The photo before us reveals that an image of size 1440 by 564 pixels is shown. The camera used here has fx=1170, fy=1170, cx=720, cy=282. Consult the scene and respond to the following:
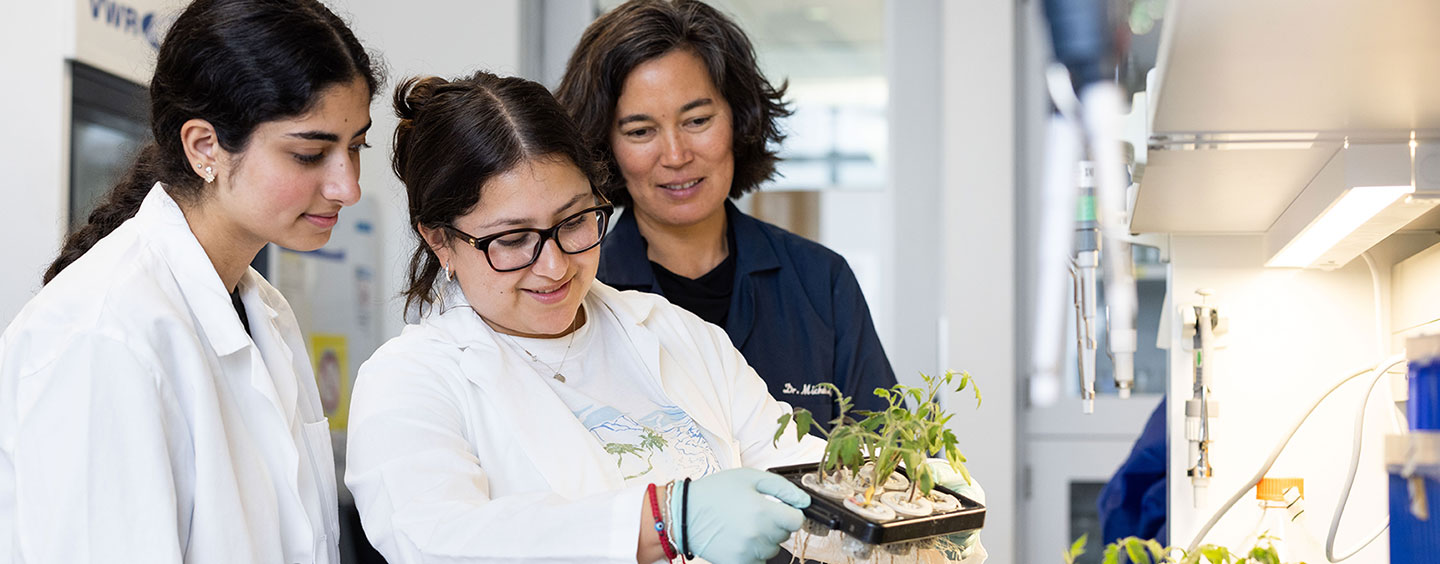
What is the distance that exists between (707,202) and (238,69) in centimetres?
72

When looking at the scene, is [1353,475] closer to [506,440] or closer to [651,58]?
[506,440]

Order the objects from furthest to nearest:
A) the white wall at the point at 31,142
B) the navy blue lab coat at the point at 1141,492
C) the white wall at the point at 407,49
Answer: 1. the white wall at the point at 407,49
2. the white wall at the point at 31,142
3. the navy blue lab coat at the point at 1141,492

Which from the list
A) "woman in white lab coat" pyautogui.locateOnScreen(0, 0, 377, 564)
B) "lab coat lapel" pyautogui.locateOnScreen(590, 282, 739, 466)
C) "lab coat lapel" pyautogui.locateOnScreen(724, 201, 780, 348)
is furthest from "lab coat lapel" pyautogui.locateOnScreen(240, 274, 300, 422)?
"lab coat lapel" pyautogui.locateOnScreen(724, 201, 780, 348)

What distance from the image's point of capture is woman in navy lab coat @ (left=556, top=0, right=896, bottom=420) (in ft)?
5.51

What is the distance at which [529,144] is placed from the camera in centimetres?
126

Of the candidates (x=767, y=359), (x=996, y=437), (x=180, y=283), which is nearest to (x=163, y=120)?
(x=180, y=283)

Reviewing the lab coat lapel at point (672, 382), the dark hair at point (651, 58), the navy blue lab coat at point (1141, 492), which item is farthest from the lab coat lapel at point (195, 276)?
the navy blue lab coat at point (1141, 492)

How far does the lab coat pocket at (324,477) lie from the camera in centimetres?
133

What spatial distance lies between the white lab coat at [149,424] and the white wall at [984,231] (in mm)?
1802

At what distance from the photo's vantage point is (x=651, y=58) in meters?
1.69

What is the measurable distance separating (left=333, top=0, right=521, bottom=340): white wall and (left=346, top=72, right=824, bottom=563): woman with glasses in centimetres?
177

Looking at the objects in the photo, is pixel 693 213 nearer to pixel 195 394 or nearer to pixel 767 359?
pixel 767 359

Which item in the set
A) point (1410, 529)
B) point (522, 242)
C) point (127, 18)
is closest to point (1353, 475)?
point (1410, 529)

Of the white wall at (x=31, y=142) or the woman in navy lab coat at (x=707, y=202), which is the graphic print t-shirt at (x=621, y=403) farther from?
the white wall at (x=31, y=142)
